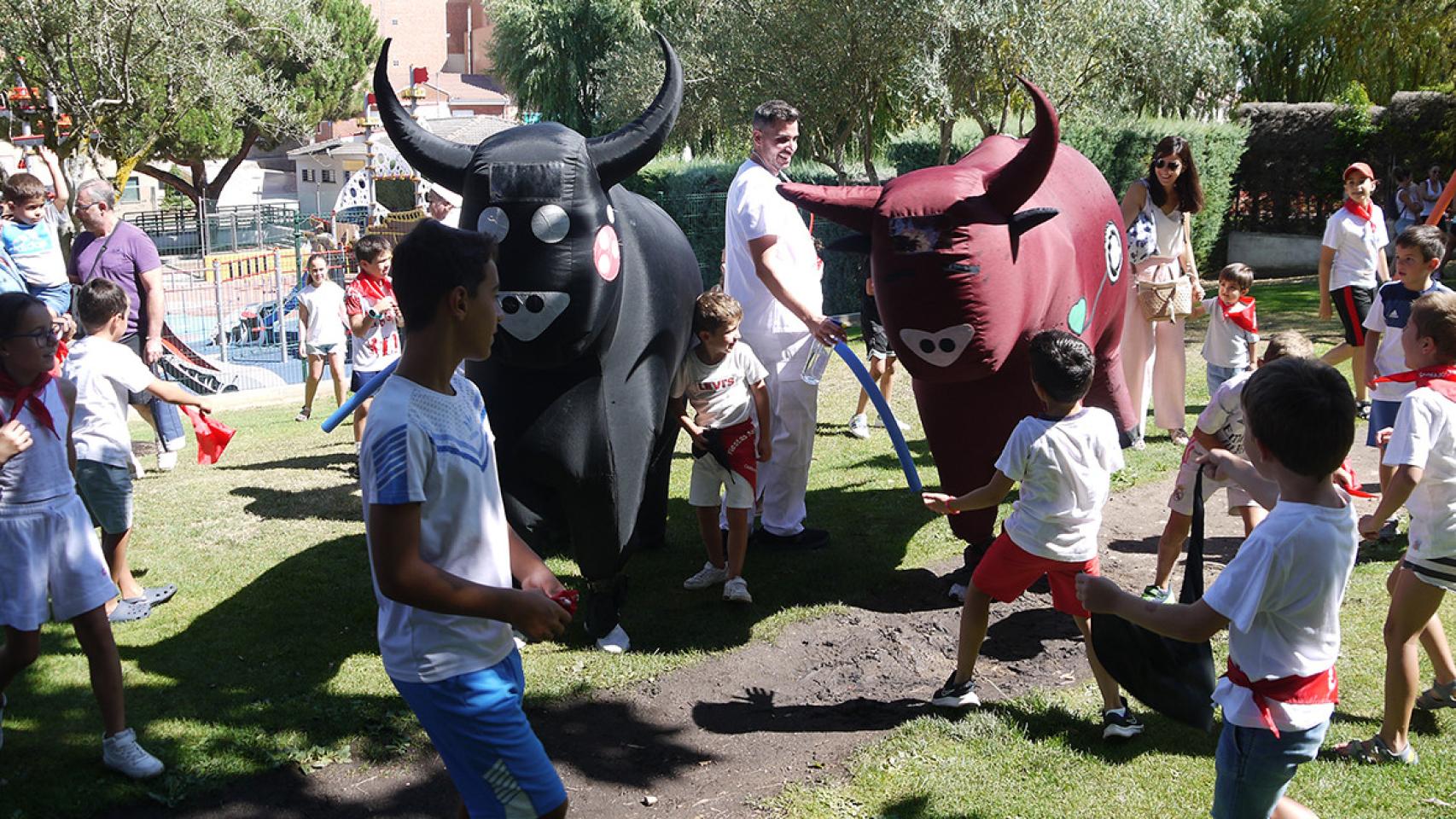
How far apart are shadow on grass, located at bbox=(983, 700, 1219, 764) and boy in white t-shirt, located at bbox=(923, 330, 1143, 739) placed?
0.05 m

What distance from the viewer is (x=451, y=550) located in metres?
2.70

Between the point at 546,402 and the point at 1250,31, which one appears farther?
the point at 1250,31

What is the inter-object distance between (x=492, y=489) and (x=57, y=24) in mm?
21892

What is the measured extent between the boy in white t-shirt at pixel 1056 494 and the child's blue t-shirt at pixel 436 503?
1.81m

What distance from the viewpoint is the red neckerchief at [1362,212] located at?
873 centimetres

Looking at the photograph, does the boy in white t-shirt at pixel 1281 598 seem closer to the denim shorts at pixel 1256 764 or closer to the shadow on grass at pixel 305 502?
the denim shorts at pixel 1256 764

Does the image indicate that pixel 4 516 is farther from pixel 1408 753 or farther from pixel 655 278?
pixel 1408 753

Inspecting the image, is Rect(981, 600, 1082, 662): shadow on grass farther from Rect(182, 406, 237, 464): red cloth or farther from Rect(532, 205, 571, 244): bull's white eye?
Rect(182, 406, 237, 464): red cloth

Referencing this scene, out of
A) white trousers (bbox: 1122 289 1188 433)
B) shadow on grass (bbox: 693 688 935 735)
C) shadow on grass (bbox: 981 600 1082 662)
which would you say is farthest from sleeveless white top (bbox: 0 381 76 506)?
white trousers (bbox: 1122 289 1188 433)

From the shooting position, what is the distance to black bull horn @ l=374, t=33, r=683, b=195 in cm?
481

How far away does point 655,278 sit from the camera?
533cm

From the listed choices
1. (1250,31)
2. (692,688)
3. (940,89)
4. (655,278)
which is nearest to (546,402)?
(655,278)

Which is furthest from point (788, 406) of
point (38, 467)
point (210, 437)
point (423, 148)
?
point (38, 467)

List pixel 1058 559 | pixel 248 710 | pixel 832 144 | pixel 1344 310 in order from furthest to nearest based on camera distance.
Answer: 1. pixel 832 144
2. pixel 1344 310
3. pixel 248 710
4. pixel 1058 559
